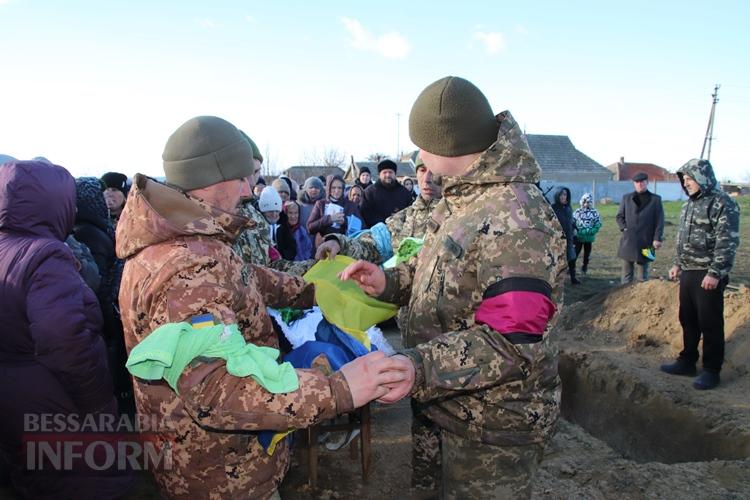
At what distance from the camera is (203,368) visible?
1.66m

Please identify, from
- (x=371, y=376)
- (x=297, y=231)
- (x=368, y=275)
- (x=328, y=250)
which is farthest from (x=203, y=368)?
(x=297, y=231)

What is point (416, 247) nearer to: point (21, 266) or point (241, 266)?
point (241, 266)

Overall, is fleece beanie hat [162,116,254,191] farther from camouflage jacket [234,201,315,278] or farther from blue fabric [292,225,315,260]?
blue fabric [292,225,315,260]

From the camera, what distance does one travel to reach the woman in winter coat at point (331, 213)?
312 inches

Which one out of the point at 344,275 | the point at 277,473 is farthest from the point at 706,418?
the point at 277,473

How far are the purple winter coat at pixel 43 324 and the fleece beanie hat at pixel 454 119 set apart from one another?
1.89 metres

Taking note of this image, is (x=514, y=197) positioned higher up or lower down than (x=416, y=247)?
higher up

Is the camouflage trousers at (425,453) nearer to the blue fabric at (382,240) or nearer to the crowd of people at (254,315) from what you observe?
the crowd of people at (254,315)

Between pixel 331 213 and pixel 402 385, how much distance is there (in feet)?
21.0

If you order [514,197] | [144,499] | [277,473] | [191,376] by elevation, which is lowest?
[144,499]

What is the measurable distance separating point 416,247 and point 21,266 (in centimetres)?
210

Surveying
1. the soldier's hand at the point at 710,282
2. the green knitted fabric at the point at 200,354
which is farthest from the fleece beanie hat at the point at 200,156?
the soldier's hand at the point at 710,282

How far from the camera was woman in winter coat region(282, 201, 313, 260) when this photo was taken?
25.5 feet

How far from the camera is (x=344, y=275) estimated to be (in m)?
2.82
